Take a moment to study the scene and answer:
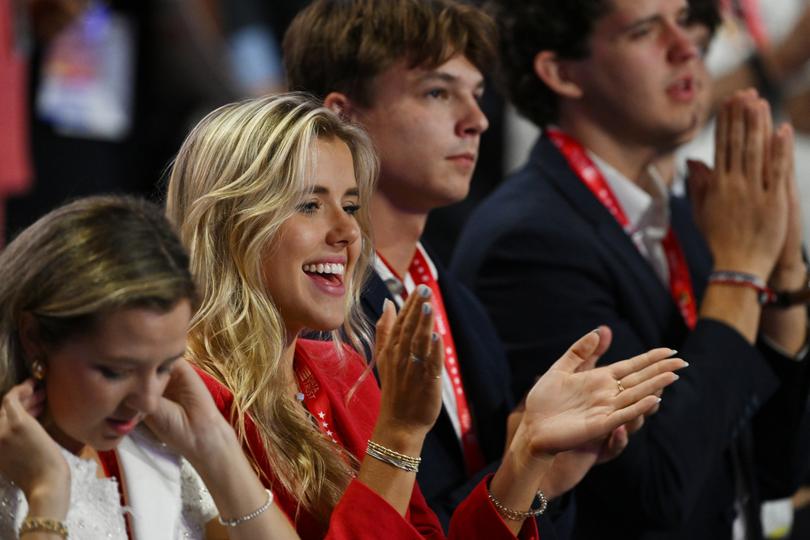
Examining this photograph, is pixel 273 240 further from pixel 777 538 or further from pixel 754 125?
pixel 777 538

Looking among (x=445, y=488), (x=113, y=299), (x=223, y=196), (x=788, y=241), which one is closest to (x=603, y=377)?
(x=445, y=488)

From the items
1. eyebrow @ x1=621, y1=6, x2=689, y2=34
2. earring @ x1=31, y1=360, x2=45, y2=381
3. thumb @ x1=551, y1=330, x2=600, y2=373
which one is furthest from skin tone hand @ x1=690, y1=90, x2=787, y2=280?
earring @ x1=31, y1=360, x2=45, y2=381

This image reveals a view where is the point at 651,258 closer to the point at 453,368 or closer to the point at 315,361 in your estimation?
the point at 453,368

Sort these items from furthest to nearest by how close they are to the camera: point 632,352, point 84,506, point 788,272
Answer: point 788,272, point 632,352, point 84,506

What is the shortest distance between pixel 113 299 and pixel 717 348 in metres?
1.64

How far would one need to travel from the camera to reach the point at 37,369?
195 cm

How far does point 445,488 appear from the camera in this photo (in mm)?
2832

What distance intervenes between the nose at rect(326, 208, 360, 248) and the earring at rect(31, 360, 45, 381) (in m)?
0.65

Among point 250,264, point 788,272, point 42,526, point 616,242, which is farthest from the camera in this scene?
point 788,272

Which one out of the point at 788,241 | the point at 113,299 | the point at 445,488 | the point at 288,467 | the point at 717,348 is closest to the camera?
the point at 113,299

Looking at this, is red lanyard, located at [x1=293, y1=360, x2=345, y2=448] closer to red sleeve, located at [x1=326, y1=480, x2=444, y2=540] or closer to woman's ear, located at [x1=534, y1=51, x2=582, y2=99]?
red sleeve, located at [x1=326, y1=480, x2=444, y2=540]

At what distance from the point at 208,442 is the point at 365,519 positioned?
0.96 ft

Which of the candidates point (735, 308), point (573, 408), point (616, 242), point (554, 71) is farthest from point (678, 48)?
point (573, 408)

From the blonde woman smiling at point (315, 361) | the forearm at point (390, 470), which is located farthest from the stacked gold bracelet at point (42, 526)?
the forearm at point (390, 470)
